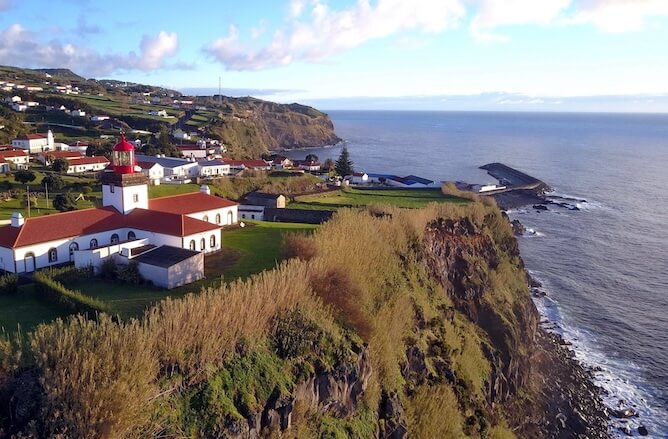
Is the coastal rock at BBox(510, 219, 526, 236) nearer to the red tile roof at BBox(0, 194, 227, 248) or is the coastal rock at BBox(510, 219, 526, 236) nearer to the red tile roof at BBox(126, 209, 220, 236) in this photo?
the red tile roof at BBox(126, 209, 220, 236)

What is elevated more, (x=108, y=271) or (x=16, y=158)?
(x=16, y=158)

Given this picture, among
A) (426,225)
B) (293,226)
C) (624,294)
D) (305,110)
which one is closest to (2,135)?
(293,226)

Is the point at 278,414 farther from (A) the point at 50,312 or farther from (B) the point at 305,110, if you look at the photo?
(B) the point at 305,110

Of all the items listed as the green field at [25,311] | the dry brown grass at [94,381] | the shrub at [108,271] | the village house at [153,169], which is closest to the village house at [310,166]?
the village house at [153,169]

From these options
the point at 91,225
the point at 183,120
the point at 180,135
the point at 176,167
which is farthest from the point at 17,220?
the point at 183,120

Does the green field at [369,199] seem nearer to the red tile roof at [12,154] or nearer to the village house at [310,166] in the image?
the village house at [310,166]

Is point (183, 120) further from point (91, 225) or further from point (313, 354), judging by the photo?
point (313, 354)

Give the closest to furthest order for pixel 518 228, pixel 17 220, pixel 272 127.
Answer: pixel 17 220 < pixel 518 228 < pixel 272 127

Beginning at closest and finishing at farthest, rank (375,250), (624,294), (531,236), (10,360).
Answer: (10,360), (375,250), (624,294), (531,236)
